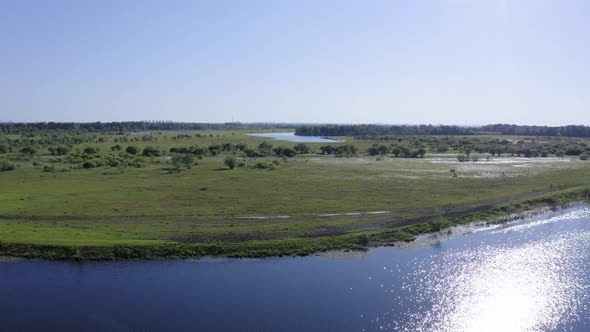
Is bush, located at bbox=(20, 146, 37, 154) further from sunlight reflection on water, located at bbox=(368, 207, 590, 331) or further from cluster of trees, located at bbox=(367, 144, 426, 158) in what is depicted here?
sunlight reflection on water, located at bbox=(368, 207, 590, 331)

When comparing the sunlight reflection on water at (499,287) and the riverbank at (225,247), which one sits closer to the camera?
the sunlight reflection on water at (499,287)

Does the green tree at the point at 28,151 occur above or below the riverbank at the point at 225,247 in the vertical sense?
above

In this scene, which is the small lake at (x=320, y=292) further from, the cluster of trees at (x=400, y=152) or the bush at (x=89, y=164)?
the cluster of trees at (x=400, y=152)

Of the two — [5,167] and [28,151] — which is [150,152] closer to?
[28,151]

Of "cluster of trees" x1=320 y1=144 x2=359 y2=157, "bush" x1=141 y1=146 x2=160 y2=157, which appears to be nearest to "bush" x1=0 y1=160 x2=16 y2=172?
"bush" x1=141 y1=146 x2=160 y2=157

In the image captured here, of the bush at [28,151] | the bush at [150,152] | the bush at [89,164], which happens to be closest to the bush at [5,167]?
the bush at [89,164]

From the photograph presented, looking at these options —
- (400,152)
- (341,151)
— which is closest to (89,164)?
(341,151)

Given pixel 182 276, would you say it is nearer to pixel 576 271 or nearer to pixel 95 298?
pixel 95 298
